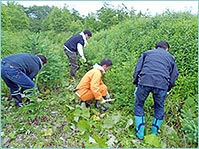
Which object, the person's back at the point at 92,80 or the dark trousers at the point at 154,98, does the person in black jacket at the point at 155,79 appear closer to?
the dark trousers at the point at 154,98

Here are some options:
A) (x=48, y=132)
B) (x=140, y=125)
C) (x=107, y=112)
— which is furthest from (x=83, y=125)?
(x=140, y=125)

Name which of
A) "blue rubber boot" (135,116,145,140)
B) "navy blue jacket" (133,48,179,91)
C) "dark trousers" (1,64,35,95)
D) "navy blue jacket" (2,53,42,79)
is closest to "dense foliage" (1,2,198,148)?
"blue rubber boot" (135,116,145,140)

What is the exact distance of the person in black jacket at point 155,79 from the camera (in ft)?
7.97

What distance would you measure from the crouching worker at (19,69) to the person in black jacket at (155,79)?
2.18m

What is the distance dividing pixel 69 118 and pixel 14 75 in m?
1.41

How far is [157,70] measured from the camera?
245 cm

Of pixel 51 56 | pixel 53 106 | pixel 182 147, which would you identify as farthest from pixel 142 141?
pixel 51 56

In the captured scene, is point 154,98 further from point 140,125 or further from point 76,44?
point 76,44

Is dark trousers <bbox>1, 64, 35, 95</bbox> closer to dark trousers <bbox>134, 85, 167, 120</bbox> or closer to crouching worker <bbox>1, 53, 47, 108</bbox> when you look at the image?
crouching worker <bbox>1, 53, 47, 108</bbox>

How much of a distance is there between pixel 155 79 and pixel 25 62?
260cm

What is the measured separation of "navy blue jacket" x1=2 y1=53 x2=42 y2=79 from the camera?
290 centimetres

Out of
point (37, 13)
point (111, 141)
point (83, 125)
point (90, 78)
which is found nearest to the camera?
point (111, 141)

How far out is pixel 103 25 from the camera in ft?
36.6

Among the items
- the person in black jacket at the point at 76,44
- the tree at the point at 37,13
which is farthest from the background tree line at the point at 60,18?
the person in black jacket at the point at 76,44
